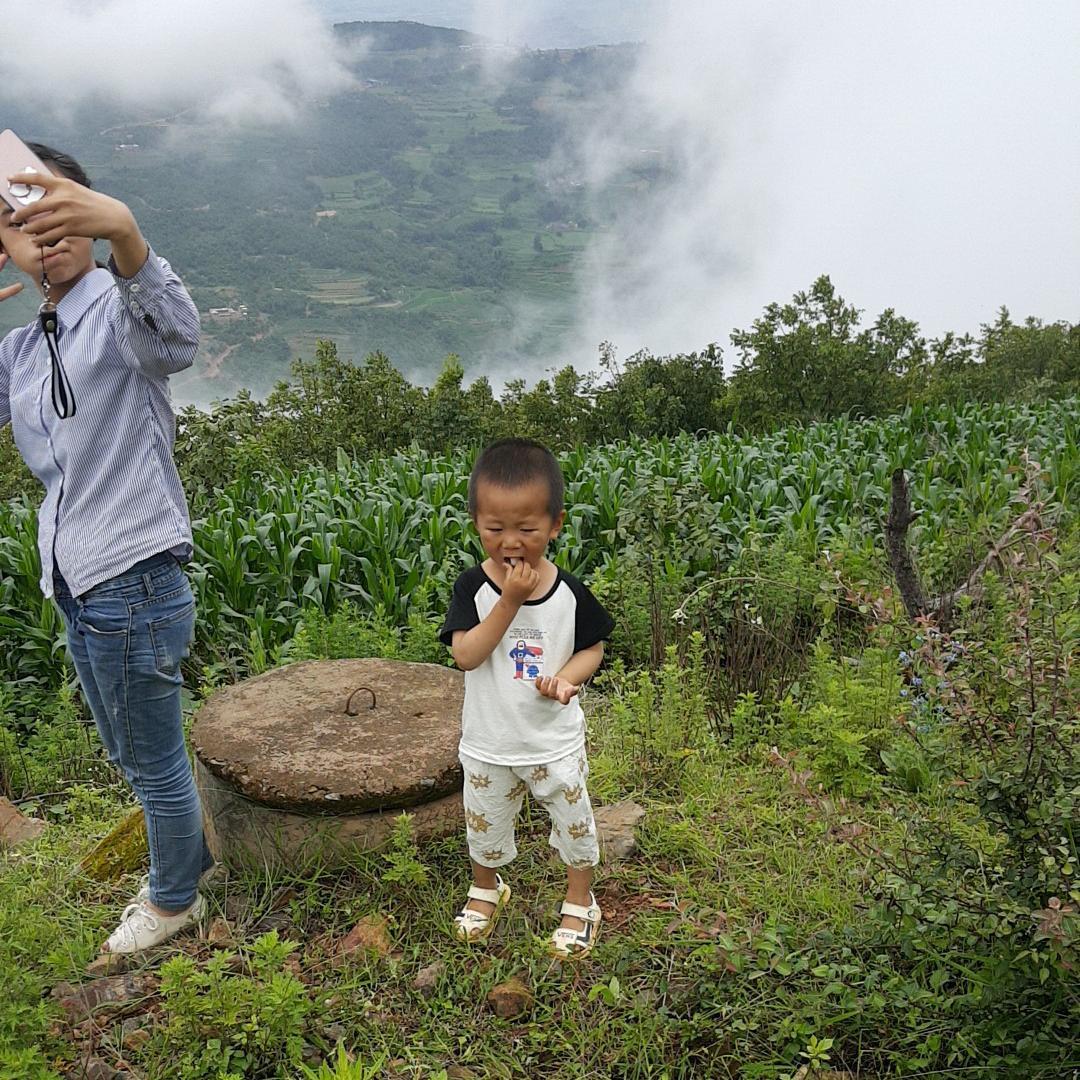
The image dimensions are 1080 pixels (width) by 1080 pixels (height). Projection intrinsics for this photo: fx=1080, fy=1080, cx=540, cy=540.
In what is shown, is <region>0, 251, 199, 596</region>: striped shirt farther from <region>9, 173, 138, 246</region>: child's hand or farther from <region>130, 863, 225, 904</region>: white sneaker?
<region>130, 863, 225, 904</region>: white sneaker

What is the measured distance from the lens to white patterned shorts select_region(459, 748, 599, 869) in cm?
270

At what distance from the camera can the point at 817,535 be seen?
645cm

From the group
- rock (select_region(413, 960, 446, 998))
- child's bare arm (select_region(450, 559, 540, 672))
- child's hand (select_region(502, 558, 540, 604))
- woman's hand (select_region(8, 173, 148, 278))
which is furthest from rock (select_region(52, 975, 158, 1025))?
woman's hand (select_region(8, 173, 148, 278))

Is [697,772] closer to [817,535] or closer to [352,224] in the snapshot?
[817,535]

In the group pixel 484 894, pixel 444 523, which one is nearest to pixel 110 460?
pixel 484 894

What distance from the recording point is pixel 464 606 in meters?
2.67

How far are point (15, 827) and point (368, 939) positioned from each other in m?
1.67

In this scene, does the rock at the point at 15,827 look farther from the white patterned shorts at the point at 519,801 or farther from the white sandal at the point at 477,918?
the white patterned shorts at the point at 519,801

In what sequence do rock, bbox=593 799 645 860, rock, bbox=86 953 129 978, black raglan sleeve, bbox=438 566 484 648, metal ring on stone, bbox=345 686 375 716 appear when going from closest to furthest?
black raglan sleeve, bbox=438 566 484 648 → rock, bbox=86 953 129 978 → rock, bbox=593 799 645 860 → metal ring on stone, bbox=345 686 375 716

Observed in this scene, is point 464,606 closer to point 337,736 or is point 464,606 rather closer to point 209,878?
point 337,736

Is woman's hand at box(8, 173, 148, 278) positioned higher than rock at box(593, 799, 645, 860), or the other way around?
woman's hand at box(8, 173, 148, 278)

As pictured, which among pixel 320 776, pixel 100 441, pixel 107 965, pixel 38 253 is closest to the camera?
pixel 38 253

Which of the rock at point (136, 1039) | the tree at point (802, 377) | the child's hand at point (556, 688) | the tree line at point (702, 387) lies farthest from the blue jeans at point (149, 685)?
the tree at point (802, 377)

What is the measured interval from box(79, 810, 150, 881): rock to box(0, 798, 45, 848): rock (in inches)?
15.9
